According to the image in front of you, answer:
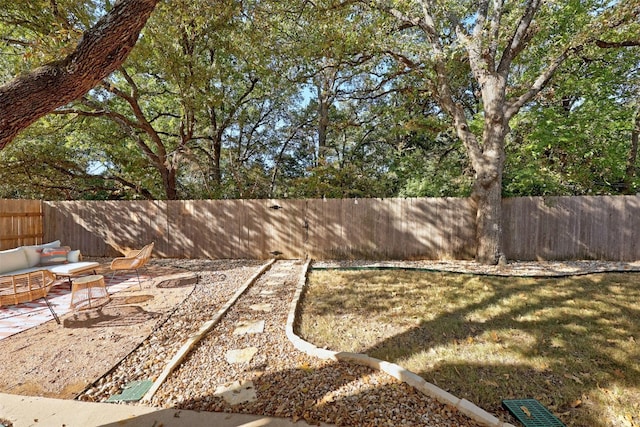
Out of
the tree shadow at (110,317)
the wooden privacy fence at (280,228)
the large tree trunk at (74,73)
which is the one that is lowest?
the tree shadow at (110,317)

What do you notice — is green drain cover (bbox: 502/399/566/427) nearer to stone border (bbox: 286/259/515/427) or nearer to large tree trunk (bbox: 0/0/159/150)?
stone border (bbox: 286/259/515/427)

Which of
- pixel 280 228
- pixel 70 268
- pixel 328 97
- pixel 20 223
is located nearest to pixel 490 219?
pixel 280 228

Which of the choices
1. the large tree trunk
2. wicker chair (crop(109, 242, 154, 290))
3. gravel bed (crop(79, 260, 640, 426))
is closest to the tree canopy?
the large tree trunk

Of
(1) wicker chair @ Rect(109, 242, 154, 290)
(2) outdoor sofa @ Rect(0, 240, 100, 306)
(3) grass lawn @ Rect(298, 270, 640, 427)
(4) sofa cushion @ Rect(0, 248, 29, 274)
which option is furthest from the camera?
(1) wicker chair @ Rect(109, 242, 154, 290)

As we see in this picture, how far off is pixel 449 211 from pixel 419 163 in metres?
4.65

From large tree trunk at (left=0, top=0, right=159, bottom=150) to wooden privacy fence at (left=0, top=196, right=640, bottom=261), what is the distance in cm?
577

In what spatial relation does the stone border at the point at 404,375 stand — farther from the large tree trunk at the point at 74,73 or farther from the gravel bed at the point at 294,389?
the large tree trunk at the point at 74,73

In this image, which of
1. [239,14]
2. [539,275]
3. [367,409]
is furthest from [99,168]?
[539,275]

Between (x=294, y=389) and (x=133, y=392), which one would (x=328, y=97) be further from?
(x=133, y=392)

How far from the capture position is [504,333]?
10.5 feet

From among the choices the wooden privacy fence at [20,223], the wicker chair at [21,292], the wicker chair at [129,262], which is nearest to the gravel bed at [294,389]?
the wicker chair at [21,292]

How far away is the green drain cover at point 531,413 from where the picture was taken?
1919mm

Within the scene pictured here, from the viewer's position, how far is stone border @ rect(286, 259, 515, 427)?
192 centimetres

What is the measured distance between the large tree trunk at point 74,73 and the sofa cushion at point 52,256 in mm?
5151
